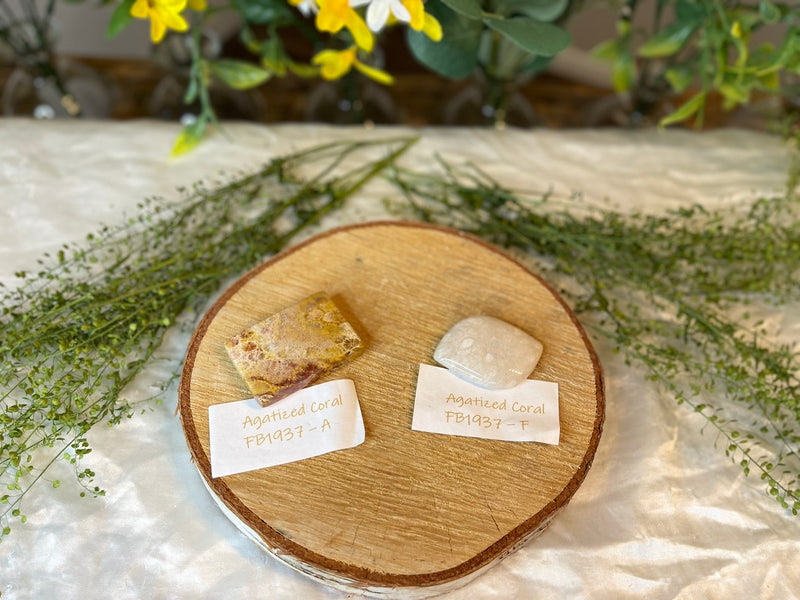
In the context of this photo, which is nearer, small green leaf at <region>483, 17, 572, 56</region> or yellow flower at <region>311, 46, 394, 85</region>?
small green leaf at <region>483, 17, 572, 56</region>

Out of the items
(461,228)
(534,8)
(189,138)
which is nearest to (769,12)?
(534,8)

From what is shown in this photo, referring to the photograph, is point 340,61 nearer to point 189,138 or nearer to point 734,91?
point 189,138

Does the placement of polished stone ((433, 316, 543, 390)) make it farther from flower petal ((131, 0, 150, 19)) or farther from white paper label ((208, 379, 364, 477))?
flower petal ((131, 0, 150, 19))

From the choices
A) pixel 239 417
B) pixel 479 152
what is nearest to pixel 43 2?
pixel 479 152

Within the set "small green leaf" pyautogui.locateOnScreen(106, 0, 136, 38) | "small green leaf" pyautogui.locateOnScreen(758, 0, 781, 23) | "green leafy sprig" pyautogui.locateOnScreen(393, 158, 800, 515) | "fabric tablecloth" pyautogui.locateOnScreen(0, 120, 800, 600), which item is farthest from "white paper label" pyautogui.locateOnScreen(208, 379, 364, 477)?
"small green leaf" pyautogui.locateOnScreen(758, 0, 781, 23)

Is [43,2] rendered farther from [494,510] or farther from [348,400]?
[494,510]

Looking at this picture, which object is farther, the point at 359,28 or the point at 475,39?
the point at 475,39
